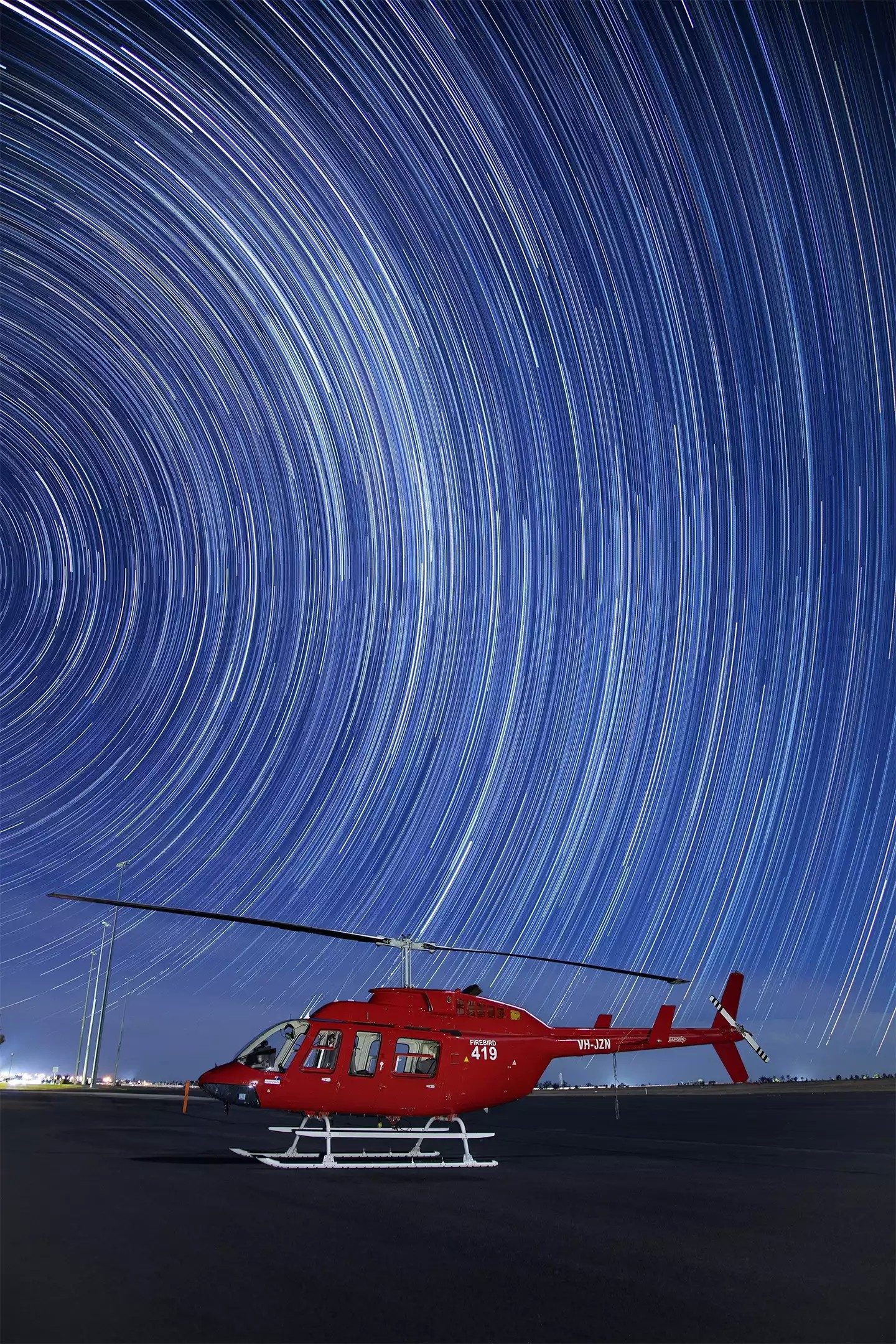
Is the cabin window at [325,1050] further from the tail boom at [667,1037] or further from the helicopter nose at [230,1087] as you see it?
the tail boom at [667,1037]

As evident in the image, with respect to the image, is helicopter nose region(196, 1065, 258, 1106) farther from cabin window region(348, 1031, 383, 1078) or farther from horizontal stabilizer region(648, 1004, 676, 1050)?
horizontal stabilizer region(648, 1004, 676, 1050)

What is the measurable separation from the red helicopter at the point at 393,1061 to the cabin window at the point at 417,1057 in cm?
2

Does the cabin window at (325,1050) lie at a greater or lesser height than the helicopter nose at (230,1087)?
greater

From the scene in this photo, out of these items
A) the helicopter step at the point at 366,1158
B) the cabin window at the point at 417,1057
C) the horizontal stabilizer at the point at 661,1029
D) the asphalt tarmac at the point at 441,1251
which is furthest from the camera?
the horizontal stabilizer at the point at 661,1029

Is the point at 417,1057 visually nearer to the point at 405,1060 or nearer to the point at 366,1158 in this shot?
the point at 405,1060

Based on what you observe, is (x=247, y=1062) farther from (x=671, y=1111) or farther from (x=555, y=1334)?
(x=671, y=1111)

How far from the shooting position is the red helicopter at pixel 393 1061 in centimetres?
1866

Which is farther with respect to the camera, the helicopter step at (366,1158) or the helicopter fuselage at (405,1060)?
the helicopter fuselage at (405,1060)

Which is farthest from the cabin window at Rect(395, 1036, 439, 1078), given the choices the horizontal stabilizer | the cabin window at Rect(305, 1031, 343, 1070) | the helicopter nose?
the horizontal stabilizer

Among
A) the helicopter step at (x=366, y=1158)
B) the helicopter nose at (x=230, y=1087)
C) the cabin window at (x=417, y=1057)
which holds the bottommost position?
the helicopter step at (x=366, y=1158)

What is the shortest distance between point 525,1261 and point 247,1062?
11265mm

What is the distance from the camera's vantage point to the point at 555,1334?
23.0 feet

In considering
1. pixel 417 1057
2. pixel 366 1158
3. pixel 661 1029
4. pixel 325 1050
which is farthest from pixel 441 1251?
pixel 661 1029

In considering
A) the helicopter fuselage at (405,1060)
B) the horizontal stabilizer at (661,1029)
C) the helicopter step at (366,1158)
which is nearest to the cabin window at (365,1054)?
the helicopter fuselage at (405,1060)
